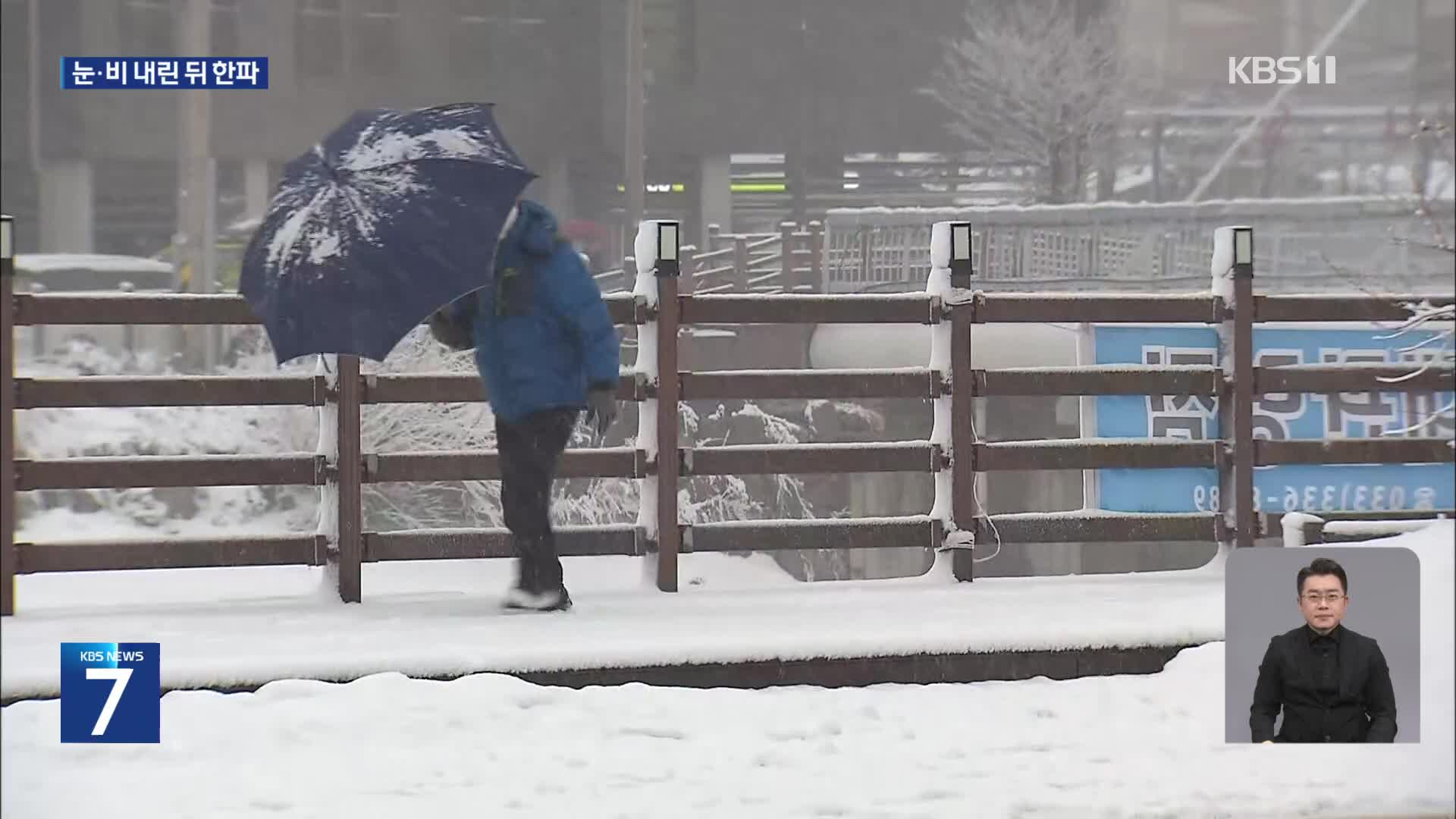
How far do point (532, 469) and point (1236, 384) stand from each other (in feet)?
9.77

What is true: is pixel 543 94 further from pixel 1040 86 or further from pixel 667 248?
pixel 667 248

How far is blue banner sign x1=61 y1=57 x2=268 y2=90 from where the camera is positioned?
156 inches

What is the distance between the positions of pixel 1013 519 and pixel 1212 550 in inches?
391

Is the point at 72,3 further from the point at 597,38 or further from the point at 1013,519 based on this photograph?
the point at 1013,519

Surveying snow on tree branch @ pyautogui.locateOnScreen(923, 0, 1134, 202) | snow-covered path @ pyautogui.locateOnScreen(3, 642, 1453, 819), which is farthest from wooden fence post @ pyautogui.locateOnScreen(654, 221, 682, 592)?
snow on tree branch @ pyautogui.locateOnScreen(923, 0, 1134, 202)

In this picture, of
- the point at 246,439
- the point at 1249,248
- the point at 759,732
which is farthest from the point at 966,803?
the point at 246,439

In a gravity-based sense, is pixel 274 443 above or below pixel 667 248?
below

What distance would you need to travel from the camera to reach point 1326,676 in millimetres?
3312

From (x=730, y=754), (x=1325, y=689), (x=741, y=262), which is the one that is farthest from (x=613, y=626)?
(x=741, y=262)

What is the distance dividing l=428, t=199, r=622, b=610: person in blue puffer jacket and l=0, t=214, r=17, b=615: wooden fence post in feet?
5.16

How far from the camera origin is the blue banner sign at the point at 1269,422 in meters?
7.16

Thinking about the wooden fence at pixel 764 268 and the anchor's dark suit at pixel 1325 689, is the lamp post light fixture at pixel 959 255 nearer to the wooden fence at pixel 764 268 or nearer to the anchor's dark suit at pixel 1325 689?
the anchor's dark suit at pixel 1325 689

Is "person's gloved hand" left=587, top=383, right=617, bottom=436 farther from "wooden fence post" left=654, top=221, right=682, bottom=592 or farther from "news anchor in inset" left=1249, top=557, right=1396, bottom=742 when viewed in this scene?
"news anchor in inset" left=1249, top=557, right=1396, bottom=742

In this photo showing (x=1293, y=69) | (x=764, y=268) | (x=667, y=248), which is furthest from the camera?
(x=764, y=268)
